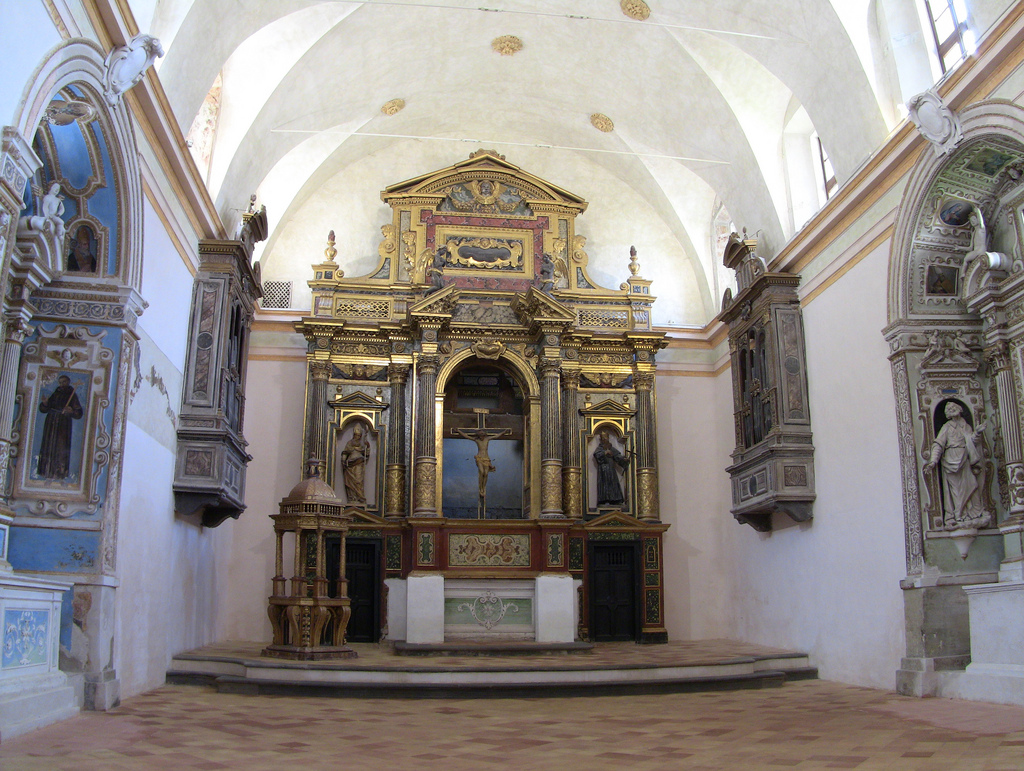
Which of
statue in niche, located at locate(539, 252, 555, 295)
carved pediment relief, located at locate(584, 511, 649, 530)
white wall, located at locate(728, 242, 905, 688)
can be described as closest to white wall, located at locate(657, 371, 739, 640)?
carved pediment relief, located at locate(584, 511, 649, 530)

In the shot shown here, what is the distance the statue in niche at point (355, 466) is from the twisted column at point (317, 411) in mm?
371

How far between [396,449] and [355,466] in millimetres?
718

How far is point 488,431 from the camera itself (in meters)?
15.1

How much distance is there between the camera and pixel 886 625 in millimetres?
9984

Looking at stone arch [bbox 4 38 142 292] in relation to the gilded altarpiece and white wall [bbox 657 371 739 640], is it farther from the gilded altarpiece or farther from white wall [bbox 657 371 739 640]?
white wall [bbox 657 371 739 640]

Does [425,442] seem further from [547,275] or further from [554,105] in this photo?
[554,105]

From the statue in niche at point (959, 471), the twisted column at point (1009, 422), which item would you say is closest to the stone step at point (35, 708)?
the statue in niche at point (959, 471)

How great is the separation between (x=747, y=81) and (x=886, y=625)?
7.83 m

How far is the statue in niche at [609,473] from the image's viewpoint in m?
15.1

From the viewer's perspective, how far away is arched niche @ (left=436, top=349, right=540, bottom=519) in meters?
14.9

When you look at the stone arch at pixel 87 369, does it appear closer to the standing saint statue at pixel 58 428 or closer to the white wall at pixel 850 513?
the standing saint statue at pixel 58 428

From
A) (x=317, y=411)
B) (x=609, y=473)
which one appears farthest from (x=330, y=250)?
(x=609, y=473)

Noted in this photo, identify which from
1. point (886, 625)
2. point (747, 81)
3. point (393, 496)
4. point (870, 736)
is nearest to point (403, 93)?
point (747, 81)

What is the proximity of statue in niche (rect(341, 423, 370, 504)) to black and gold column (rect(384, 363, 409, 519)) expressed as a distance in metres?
0.38
